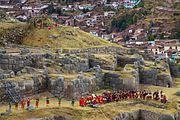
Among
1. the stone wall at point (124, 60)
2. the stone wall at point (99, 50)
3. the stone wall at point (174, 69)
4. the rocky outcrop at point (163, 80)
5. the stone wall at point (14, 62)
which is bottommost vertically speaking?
the stone wall at point (174, 69)

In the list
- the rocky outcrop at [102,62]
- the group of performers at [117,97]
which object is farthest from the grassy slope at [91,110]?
the rocky outcrop at [102,62]

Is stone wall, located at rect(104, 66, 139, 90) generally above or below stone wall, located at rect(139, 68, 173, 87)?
above

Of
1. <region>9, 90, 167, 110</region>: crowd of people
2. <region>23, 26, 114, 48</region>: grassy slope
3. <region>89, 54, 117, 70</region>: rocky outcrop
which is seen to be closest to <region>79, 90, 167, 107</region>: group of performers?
<region>9, 90, 167, 110</region>: crowd of people

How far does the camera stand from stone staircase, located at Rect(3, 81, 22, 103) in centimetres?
2317

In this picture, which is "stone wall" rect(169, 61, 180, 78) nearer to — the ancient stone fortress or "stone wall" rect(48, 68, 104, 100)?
the ancient stone fortress

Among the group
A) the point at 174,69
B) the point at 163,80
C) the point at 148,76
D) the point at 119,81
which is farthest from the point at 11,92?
the point at 174,69

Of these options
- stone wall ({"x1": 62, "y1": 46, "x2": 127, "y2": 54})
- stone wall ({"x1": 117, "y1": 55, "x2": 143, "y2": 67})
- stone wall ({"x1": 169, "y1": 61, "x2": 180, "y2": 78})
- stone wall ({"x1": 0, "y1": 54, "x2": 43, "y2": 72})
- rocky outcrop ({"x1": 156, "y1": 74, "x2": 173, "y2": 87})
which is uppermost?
stone wall ({"x1": 0, "y1": 54, "x2": 43, "y2": 72})

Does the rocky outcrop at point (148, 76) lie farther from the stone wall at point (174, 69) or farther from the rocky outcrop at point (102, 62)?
the stone wall at point (174, 69)

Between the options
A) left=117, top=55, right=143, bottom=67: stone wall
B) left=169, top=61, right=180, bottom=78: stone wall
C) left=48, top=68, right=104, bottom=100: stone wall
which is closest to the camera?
left=48, top=68, right=104, bottom=100: stone wall

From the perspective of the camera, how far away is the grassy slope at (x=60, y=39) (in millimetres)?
34359

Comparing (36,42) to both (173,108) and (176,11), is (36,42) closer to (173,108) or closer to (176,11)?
(173,108)

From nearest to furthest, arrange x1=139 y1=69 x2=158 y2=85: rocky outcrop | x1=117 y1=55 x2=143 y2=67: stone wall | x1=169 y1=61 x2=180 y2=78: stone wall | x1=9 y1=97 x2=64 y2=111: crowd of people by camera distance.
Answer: x1=9 y1=97 x2=64 y2=111: crowd of people
x1=139 y1=69 x2=158 y2=85: rocky outcrop
x1=117 y1=55 x2=143 y2=67: stone wall
x1=169 y1=61 x2=180 y2=78: stone wall

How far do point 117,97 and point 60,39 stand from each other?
444 inches

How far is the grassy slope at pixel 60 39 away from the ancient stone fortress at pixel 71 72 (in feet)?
4.87
